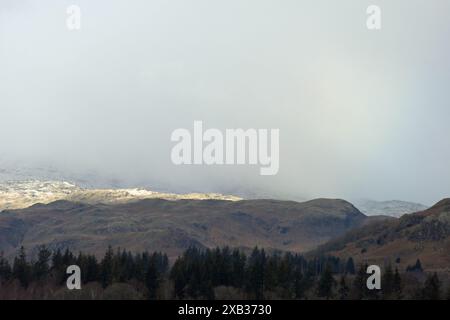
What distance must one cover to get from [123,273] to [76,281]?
14763mm
